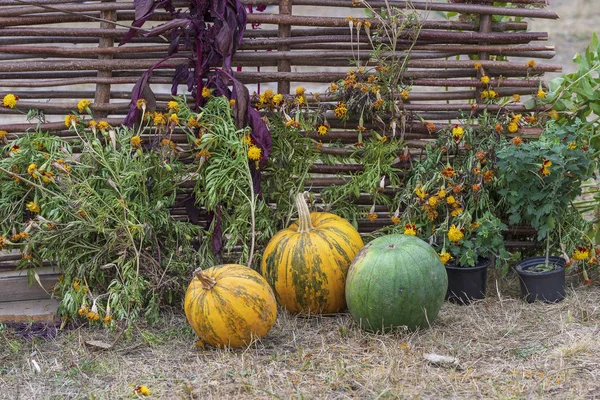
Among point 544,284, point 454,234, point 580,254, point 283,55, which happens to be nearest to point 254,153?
point 283,55

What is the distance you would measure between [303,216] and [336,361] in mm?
863

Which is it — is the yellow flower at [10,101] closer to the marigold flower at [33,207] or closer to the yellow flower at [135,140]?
the marigold flower at [33,207]

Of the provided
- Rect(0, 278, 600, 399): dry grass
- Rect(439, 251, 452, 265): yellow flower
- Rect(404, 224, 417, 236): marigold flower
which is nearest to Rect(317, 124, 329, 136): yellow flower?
Rect(404, 224, 417, 236): marigold flower

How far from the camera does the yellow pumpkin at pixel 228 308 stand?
3.41m

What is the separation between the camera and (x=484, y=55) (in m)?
4.59

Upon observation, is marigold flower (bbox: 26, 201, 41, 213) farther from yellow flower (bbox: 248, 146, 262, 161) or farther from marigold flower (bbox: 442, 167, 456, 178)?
marigold flower (bbox: 442, 167, 456, 178)

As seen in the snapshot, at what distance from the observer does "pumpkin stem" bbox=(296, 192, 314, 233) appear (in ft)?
12.7

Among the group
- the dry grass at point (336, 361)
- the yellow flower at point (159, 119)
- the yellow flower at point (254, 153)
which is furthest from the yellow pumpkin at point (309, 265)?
the yellow flower at point (159, 119)

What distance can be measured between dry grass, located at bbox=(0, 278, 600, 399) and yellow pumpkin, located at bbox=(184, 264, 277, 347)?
0.27 ft

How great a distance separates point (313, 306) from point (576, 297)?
56.1 inches

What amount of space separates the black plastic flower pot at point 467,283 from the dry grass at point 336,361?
0.42 feet

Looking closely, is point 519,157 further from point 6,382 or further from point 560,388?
point 6,382

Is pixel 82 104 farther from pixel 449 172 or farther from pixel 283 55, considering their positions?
pixel 449 172

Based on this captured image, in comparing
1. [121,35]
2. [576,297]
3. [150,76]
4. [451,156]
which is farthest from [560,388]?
[121,35]
